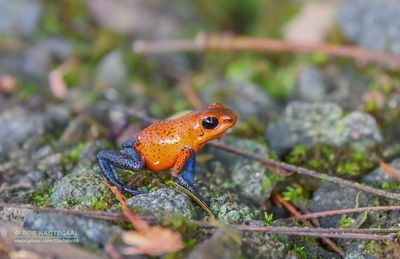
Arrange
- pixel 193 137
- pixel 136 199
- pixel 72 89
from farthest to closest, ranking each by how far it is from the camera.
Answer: pixel 72 89
pixel 193 137
pixel 136 199

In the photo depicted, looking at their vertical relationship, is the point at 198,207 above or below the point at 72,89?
below

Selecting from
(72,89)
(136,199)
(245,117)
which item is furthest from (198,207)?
(72,89)

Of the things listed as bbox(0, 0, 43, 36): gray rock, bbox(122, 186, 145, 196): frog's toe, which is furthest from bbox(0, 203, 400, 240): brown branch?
bbox(0, 0, 43, 36): gray rock

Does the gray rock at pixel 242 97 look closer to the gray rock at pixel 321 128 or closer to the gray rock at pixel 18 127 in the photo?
the gray rock at pixel 321 128

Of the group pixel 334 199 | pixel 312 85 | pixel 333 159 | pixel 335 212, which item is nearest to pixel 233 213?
pixel 335 212

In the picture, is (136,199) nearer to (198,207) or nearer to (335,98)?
(198,207)

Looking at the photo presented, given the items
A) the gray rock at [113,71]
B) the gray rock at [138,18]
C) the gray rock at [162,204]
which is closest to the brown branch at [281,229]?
the gray rock at [162,204]

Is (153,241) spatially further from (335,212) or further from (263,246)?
(335,212)
